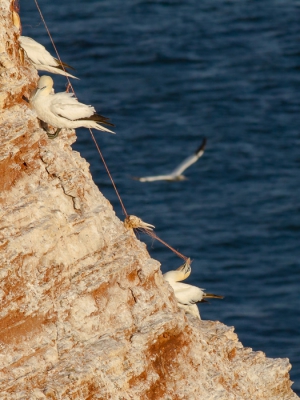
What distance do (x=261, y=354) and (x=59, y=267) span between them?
4141 mm

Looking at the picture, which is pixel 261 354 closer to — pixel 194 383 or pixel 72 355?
pixel 194 383

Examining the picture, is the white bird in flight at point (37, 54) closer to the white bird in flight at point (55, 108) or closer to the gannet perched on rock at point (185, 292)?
the white bird in flight at point (55, 108)

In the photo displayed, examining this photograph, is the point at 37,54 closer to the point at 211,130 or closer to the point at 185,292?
the point at 185,292

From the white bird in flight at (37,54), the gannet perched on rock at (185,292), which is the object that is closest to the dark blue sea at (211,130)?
the gannet perched on rock at (185,292)

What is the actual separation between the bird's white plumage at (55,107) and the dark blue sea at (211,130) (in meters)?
16.9

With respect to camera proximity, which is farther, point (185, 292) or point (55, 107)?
point (185, 292)

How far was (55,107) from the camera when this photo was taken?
12383 mm

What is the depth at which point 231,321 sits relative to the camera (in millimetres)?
30328

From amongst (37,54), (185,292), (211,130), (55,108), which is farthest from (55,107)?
(211,130)

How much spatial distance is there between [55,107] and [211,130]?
29.8m

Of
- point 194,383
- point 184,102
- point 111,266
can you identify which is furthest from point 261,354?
point 184,102

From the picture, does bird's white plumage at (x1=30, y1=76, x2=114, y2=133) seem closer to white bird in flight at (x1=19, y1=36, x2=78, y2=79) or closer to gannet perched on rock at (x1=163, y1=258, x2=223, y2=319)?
white bird in flight at (x1=19, y1=36, x2=78, y2=79)

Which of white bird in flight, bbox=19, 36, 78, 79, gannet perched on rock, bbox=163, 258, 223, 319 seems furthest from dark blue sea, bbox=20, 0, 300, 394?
white bird in flight, bbox=19, 36, 78, 79

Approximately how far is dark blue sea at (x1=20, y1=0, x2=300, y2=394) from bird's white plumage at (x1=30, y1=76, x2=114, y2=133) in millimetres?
16924
